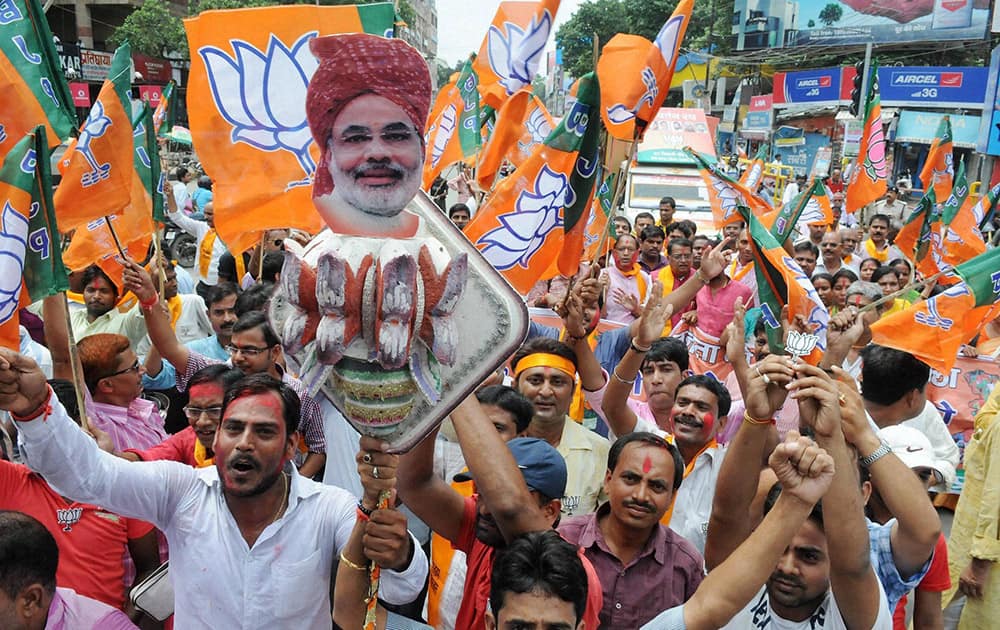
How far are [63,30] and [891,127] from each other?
31911mm

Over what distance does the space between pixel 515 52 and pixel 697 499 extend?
4.17 metres

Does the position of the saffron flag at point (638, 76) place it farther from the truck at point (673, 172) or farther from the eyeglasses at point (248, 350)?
the truck at point (673, 172)

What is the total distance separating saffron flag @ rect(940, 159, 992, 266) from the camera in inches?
287

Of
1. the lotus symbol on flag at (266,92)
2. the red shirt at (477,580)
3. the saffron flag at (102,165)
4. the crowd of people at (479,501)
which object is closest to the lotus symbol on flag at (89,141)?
the saffron flag at (102,165)

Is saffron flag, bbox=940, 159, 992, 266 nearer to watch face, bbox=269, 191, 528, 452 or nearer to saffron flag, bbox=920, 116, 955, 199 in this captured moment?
saffron flag, bbox=920, 116, 955, 199

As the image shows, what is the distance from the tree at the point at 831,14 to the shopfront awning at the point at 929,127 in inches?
292

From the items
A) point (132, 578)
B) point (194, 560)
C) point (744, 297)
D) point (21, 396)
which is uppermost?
point (21, 396)

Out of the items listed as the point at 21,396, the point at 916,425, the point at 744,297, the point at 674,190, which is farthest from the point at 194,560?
the point at 674,190

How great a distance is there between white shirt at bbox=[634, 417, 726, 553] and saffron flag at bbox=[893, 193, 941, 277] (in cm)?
505

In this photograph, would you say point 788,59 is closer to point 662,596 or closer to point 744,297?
point 744,297

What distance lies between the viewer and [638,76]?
5066 millimetres

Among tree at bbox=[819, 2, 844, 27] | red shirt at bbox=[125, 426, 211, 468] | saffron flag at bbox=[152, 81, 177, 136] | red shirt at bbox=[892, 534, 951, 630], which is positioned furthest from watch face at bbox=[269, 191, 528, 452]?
tree at bbox=[819, 2, 844, 27]

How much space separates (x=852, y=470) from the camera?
2.24m

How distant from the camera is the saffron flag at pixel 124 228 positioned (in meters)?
4.59
